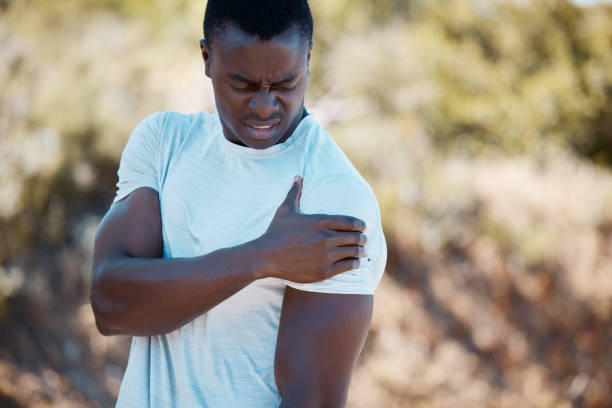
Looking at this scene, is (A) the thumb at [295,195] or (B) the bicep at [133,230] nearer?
(A) the thumb at [295,195]

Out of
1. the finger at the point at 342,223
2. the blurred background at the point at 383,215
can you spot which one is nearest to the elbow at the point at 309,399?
the finger at the point at 342,223

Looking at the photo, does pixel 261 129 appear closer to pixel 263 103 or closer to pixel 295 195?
pixel 263 103

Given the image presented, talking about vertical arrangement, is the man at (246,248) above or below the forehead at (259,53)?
below

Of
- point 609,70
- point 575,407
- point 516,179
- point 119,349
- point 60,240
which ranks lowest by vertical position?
point 575,407

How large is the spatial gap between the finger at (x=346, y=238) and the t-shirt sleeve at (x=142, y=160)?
43 centimetres

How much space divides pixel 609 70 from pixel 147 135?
370 inches

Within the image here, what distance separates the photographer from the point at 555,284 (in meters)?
6.42

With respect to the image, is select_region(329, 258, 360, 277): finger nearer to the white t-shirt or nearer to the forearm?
the white t-shirt

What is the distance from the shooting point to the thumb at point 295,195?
1087 mm

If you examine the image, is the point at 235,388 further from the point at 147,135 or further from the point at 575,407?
the point at 575,407

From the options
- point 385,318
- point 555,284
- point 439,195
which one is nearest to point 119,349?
point 385,318

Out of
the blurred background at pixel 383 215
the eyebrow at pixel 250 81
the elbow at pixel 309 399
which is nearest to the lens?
the elbow at pixel 309 399

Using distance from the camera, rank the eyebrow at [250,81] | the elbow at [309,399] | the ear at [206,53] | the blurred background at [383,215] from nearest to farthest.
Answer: the elbow at [309,399] → the eyebrow at [250,81] → the ear at [206,53] → the blurred background at [383,215]

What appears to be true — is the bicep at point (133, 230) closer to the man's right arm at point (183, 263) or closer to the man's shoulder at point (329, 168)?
the man's right arm at point (183, 263)
